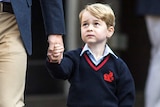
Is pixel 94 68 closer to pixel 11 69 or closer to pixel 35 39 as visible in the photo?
pixel 11 69

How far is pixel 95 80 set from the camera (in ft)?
14.0

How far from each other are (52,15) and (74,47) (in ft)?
11.2

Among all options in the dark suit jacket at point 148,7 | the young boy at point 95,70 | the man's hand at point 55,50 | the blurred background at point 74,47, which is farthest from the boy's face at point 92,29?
the blurred background at point 74,47

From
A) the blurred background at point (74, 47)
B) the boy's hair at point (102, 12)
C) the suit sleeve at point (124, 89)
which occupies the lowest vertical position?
the blurred background at point (74, 47)

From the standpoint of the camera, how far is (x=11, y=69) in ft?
13.4

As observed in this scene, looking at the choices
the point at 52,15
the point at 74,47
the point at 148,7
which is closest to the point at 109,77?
the point at 52,15

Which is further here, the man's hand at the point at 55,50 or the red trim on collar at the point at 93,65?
the red trim on collar at the point at 93,65

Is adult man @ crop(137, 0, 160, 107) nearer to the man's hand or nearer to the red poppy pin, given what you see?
the red poppy pin

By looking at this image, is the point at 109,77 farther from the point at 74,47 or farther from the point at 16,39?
the point at 74,47

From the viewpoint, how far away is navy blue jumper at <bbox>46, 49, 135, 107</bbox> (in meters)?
4.25

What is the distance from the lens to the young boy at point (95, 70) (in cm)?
425

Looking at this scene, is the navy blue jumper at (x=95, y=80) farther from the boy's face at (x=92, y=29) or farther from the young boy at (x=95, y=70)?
the boy's face at (x=92, y=29)

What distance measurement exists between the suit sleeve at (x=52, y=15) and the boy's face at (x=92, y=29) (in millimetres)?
181

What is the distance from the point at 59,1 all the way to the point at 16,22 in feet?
1.01
